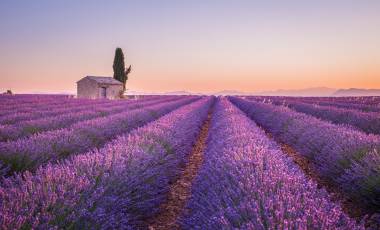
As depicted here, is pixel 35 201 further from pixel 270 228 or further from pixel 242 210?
pixel 270 228

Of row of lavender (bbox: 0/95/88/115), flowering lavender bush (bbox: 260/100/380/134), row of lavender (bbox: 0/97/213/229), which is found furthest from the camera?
row of lavender (bbox: 0/95/88/115)

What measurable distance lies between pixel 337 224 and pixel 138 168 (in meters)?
2.22

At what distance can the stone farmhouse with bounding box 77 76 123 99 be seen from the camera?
35.6 m

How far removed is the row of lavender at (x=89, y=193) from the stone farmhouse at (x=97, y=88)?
1270 inches

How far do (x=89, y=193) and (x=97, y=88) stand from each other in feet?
112

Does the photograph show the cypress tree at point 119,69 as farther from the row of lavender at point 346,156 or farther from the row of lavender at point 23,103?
the row of lavender at point 346,156

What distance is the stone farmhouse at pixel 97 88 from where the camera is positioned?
1403 inches

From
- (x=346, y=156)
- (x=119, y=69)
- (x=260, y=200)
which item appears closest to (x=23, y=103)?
(x=346, y=156)

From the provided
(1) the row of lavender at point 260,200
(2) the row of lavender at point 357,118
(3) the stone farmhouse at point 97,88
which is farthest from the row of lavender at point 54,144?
(3) the stone farmhouse at point 97,88

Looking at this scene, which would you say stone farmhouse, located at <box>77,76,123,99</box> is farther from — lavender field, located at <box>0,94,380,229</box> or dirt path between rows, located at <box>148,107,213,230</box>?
dirt path between rows, located at <box>148,107,213,230</box>

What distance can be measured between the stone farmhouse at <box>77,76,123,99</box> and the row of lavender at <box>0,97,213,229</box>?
1270 inches

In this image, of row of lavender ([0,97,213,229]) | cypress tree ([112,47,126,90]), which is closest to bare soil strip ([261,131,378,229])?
row of lavender ([0,97,213,229])

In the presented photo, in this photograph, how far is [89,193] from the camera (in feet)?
8.80

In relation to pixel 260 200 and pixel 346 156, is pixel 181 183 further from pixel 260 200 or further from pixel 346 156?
pixel 260 200
